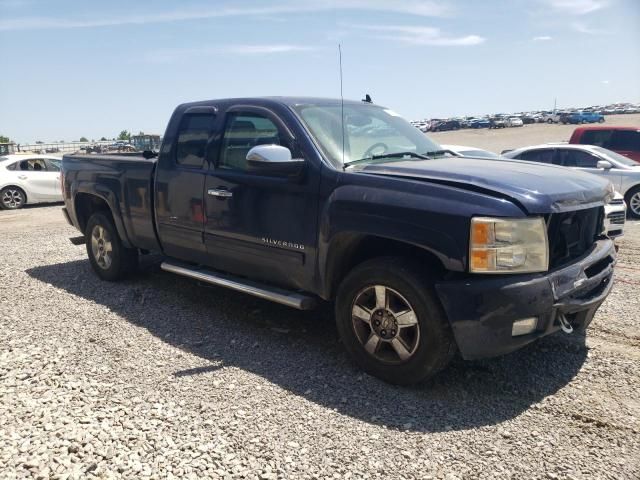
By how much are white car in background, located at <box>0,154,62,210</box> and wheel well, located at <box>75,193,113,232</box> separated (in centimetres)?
953

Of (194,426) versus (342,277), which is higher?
(342,277)

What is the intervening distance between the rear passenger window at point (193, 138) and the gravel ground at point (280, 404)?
1.46 metres

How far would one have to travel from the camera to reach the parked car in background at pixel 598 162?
10773mm

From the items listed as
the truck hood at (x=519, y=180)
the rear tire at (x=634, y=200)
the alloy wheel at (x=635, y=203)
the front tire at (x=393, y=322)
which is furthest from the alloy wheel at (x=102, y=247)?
the alloy wheel at (x=635, y=203)

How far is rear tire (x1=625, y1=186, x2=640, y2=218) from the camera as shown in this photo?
1083cm

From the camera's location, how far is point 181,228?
5121 millimetres

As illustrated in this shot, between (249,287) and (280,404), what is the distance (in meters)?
1.22

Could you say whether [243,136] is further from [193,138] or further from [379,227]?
[379,227]

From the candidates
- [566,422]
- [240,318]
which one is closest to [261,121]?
[240,318]

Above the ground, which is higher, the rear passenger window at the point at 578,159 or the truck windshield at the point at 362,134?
the truck windshield at the point at 362,134

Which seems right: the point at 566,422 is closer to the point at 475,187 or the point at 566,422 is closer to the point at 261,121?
the point at 475,187

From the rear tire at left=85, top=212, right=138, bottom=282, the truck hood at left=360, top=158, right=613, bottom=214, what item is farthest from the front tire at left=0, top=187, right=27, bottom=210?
the truck hood at left=360, top=158, right=613, bottom=214

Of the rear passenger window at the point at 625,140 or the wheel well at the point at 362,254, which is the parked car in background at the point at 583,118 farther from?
the wheel well at the point at 362,254

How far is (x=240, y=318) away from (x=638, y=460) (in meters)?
3.32
